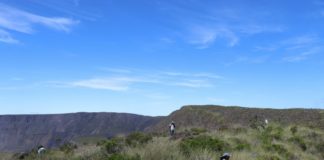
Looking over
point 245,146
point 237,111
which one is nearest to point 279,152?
point 245,146

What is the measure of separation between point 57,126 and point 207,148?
5492 inches

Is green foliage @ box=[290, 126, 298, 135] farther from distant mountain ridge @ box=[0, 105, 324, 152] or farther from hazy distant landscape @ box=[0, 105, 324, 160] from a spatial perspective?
distant mountain ridge @ box=[0, 105, 324, 152]

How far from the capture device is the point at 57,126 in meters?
150

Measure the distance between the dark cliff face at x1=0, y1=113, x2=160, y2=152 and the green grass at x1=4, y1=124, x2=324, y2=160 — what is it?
113 metres

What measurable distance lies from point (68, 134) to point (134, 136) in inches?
4847

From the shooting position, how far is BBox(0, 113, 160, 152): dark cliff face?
14062cm

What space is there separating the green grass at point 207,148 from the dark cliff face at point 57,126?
4442 inches

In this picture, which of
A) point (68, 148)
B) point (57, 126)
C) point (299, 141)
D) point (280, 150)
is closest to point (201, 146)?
point (280, 150)

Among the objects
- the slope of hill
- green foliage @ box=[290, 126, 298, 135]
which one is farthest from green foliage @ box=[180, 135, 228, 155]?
the slope of hill

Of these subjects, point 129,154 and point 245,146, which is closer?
point 129,154

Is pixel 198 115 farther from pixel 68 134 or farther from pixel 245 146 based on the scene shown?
pixel 68 134

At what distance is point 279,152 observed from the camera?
64.1 feet

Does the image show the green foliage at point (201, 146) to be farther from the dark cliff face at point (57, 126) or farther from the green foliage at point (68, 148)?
the dark cliff face at point (57, 126)

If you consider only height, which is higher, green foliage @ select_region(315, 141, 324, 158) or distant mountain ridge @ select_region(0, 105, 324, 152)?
distant mountain ridge @ select_region(0, 105, 324, 152)
